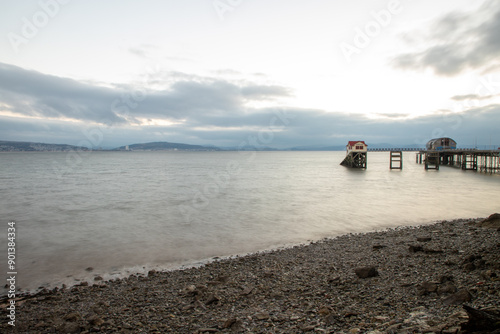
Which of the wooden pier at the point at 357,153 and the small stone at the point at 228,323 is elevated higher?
the wooden pier at the point at 357,153

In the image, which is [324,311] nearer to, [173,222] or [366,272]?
[366,272]

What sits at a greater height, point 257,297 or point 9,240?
point 257,297

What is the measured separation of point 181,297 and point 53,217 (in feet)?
55.6

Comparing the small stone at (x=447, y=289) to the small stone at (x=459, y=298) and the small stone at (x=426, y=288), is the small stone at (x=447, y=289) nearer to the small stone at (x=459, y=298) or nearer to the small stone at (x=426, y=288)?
the small stone at (x=426, y=288)

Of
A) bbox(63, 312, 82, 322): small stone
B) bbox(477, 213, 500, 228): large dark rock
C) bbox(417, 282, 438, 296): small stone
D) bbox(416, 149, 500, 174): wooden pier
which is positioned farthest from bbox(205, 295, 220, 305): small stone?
bbox(416, 149, 500, 174): wooden pier

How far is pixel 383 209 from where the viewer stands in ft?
68.5

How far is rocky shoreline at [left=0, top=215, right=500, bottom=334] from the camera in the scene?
507 centimetres

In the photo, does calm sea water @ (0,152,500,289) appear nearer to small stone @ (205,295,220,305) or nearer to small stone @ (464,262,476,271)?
small stone @ (205,295,220,305)

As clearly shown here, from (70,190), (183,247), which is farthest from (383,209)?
(70,190)

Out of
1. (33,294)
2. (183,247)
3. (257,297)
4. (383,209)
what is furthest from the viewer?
(383,209)

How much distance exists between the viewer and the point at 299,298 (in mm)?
6379

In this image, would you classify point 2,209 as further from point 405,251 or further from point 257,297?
point 405,251

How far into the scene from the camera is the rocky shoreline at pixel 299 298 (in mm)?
5066

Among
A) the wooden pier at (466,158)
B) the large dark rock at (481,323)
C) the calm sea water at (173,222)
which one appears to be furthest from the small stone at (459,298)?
the wooden pier at (466,158)
